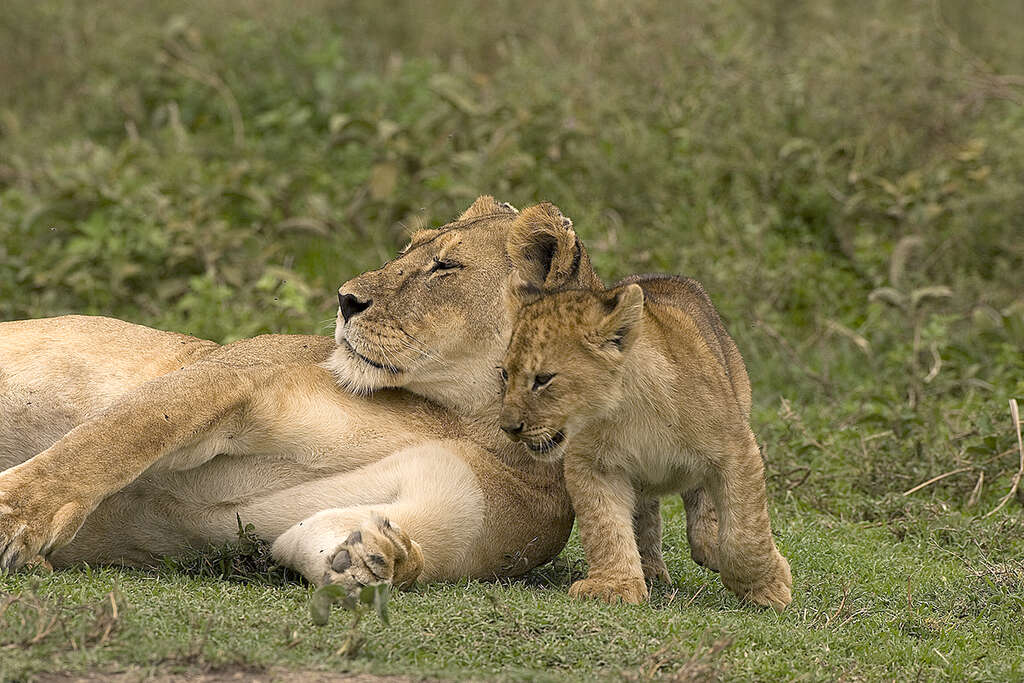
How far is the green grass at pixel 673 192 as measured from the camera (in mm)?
5754

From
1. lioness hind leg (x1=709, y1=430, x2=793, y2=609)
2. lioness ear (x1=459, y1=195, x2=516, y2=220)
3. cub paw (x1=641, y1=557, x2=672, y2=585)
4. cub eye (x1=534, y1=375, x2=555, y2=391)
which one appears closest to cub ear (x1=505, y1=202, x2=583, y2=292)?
lioness ear (x1=459, y1=195, x2=516, y2=220)

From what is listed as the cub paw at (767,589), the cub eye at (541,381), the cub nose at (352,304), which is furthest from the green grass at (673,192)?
the cub nose at (352,304)

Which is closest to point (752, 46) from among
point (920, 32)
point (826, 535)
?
point (920, 32)

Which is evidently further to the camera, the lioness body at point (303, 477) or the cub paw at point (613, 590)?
the lioness body at point (303, 477)

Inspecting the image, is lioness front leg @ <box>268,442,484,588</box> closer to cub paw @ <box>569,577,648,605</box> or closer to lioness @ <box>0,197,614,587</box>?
lioness @ <box>0,197,614,587</box>

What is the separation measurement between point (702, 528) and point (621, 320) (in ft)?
3.70

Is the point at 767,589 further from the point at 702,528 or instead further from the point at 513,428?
the point at 513,428

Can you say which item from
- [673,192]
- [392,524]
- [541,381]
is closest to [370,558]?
[392,524]

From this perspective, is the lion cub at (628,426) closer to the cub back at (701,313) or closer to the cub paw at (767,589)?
the cub paw at (767,589)

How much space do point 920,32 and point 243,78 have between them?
520 centimetres

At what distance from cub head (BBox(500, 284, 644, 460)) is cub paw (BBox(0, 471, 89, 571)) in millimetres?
1301

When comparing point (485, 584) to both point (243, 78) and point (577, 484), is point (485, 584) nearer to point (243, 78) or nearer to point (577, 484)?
point (577, 484)

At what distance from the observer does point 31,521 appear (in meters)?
3.95

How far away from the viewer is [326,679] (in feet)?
9.89
